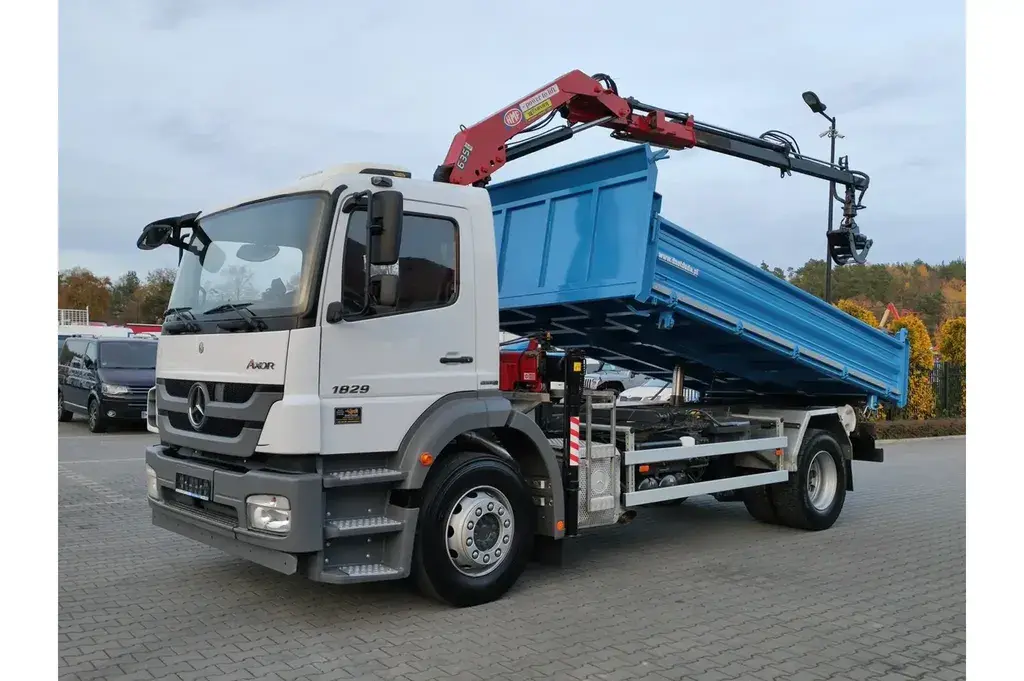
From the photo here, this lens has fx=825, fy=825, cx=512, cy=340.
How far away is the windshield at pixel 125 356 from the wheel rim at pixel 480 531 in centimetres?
1382

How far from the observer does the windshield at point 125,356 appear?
56.5 feet

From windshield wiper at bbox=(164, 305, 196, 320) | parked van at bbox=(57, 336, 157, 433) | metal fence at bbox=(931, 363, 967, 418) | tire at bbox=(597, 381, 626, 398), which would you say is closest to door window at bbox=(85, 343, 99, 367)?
parked van at bbox=(57, 336, 157, 433)

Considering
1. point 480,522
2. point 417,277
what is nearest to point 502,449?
point 480,522

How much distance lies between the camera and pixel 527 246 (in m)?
6.95

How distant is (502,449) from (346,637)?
160 centimetres

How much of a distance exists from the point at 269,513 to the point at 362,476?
1.88 feet

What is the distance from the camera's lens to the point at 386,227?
15.4 feet

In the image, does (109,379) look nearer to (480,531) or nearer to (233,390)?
(233,390)

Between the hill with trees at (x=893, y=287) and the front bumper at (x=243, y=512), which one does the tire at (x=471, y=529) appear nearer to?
the front bumper at (x=243, y=512)

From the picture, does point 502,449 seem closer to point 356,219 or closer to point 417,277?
point 417,277

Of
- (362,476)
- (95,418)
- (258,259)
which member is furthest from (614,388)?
(95,418)

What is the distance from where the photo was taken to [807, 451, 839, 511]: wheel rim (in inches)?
334

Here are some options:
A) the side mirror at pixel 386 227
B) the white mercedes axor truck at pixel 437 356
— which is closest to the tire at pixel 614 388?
the white mercedes axor truck at pixel 437 356

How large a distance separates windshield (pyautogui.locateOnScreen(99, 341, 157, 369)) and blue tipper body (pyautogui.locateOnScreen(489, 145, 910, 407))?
12550 millimetres
